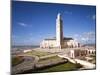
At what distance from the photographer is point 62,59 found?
7.82 feet

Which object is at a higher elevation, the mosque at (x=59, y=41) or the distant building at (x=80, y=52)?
the mosque at (x=59, y=41)

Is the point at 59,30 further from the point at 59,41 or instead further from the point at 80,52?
the point at 80,52

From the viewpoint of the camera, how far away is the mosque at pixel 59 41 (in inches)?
92.0

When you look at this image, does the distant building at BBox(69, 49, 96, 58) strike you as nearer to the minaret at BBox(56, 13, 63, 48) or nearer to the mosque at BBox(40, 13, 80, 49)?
the mosque at BBox(40, 13, 80, 49)

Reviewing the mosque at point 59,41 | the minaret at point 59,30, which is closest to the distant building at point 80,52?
the mosque at point 59,41

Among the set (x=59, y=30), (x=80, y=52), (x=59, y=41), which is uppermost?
(x=59, y=30)

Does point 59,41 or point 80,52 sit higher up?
point 59,41

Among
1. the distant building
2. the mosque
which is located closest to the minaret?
the mosque

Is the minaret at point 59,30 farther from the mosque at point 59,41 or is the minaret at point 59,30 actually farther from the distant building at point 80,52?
the distant building at point 80,52

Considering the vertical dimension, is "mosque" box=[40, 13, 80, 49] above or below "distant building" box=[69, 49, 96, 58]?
above

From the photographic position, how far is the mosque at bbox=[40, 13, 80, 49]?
2.34 meters

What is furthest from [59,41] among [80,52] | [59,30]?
[80,52]

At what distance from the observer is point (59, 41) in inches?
94.3

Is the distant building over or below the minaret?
below
